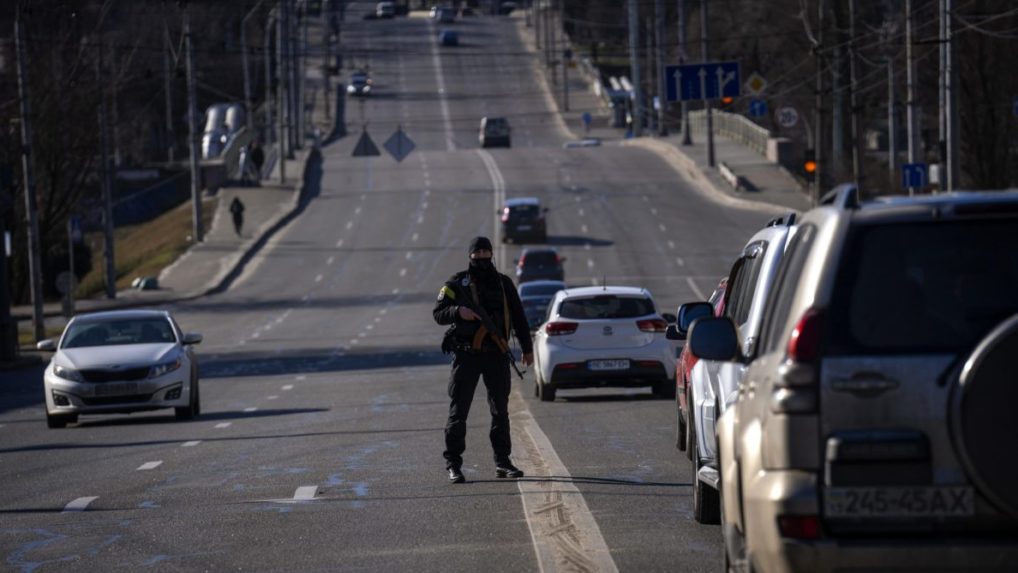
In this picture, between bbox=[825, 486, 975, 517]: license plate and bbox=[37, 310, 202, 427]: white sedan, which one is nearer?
bbox=[825, 486, 975, 517]: license plate

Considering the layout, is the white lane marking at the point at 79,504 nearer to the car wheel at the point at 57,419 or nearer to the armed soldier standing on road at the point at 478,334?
the armed soldier standing on road at the point at 478,334

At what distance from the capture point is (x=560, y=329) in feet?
76.0

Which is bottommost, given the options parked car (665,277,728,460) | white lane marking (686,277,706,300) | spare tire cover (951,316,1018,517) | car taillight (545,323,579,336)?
white lane marking (686,277,706,300)

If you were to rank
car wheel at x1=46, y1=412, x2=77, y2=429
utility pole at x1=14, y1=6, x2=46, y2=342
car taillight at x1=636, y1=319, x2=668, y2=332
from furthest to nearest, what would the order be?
1. utility pole at x1=14, y1=6, x2=46, y2=342
2. car taillight at x1=636, y1=319, x2=668, y2=332
3. car wheel at x1=46, y1=412, x2=77, y2=429

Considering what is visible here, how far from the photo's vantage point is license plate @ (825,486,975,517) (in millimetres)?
5945

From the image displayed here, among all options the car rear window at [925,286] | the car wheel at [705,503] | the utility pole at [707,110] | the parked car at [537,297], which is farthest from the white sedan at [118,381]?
the utility pole at [707,110]

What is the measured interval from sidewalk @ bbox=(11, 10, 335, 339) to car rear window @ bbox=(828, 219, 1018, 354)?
42.0 meters

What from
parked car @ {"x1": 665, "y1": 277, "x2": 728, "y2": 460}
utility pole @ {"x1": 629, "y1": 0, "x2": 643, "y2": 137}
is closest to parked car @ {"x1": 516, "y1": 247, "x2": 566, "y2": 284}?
parked car @ {"x1": 665, "y1": 277, "x2": 728, "y2": 460}

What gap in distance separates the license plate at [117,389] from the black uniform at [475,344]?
9.39 meters

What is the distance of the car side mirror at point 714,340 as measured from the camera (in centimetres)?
744

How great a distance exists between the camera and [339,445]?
16828 millimetres

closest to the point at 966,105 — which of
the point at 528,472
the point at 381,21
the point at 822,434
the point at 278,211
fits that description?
the point at 278,211

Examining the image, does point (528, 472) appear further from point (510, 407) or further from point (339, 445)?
point (510, 407)

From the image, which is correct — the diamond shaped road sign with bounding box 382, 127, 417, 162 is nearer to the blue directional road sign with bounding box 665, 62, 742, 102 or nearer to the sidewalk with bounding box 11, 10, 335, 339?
the sidewalk with bounding box 11, 10, 335, 339
